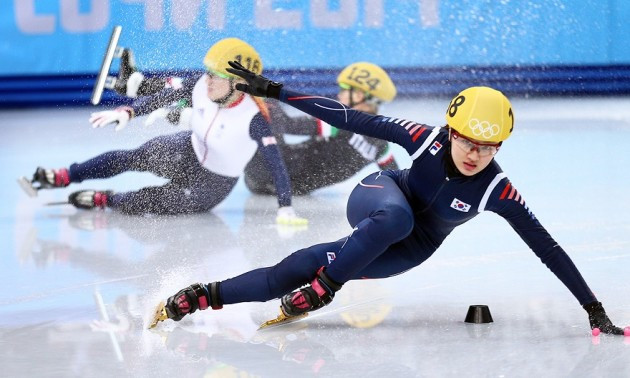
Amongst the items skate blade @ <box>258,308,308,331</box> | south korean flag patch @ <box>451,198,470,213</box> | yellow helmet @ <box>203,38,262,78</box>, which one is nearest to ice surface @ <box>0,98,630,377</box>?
skate blade @ <box>258,308,308,331</box>

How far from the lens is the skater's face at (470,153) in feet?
14.2

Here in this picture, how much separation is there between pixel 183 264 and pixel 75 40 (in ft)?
24.6

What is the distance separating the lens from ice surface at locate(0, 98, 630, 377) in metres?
4.06

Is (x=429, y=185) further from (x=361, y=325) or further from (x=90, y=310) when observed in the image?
(x=90, y=310)

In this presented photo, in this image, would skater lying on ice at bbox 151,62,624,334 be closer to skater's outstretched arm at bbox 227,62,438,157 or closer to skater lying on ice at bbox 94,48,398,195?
skater's outstretched arm at bbox 227,62,438,157

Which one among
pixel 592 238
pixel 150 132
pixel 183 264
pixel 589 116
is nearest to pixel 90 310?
pixel 183 264

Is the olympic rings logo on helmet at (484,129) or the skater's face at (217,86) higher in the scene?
the olympic rings logo on helmet at (484,129)

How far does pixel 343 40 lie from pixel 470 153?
934 cm

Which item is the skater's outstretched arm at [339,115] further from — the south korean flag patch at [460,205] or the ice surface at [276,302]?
the ice surface at [276,302]

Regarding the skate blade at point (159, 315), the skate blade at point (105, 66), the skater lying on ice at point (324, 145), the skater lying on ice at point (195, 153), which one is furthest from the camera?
the skater lying on ice at point (324, 145)

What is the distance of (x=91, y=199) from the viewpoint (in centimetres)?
751

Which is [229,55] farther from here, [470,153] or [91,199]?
[470,153]

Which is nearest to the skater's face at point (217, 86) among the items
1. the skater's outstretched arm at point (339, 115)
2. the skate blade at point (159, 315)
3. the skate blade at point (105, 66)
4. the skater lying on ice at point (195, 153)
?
the skater lying on ice at point (195, 153)

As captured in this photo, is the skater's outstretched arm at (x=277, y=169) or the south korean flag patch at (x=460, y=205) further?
the skater's outstretched arm at (x=277, y=169)
